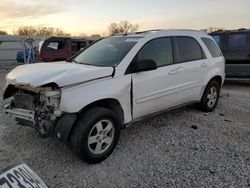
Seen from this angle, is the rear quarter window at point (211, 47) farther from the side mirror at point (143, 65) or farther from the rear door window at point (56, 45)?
the rear door window at point (56, 45)

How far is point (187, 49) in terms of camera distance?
5.31 meters

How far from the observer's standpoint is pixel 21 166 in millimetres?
2049

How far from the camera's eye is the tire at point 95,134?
3.54 m

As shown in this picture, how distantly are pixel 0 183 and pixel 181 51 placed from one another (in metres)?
4.05

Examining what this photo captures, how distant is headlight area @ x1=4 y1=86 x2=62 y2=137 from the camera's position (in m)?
3.57

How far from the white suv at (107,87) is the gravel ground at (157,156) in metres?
0.36

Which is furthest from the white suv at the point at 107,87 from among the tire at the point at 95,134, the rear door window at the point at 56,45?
the rear door window at the point at 56,45

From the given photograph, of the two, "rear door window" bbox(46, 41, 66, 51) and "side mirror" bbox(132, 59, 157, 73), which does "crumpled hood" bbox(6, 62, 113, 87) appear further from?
"rear door window" bbox(46, 41, 66, 51)

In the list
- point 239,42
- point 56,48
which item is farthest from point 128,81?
point 56,48

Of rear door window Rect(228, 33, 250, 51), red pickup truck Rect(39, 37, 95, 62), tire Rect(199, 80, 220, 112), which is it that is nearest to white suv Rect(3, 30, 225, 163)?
tire Rect(199, 80, 220, 112)

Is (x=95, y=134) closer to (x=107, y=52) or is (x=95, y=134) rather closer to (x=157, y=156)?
(x=157, y=156)

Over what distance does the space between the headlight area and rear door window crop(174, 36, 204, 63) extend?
8.05 feet

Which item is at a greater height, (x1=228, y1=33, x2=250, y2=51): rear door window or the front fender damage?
(x1=228, y1=33, x2=250, y2=51): rear door window

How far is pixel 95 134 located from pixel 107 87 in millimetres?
656
